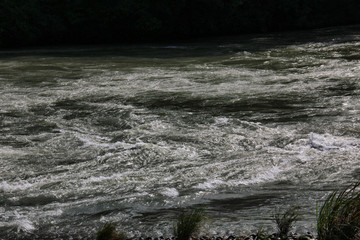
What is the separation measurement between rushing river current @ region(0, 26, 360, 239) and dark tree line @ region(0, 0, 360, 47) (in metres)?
7.85

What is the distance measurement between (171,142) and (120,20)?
17.6m

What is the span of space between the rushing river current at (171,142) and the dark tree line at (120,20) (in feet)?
25.7

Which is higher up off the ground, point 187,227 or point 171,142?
point 187,227

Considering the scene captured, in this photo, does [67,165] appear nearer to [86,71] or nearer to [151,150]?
[151,150]

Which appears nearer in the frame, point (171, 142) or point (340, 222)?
point (340, 222)

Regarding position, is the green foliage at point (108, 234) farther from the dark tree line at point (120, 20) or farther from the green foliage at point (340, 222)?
the dark tree line at point (120, 20)

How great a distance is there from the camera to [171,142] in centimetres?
889

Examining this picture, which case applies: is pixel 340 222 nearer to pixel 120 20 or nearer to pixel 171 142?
pixel 171 142

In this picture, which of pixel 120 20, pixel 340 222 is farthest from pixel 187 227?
pixel 120 20

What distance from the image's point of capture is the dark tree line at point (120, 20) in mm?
24578

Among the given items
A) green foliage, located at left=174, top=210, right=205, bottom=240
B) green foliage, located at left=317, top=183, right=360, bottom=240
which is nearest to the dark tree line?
green foliage, located at left=174, top=210, right=205, bottom=240

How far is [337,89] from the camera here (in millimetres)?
12719

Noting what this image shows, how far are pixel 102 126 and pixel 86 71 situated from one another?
6.71m

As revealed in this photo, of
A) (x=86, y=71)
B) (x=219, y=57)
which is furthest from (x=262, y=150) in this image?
(x=219, y=57)
